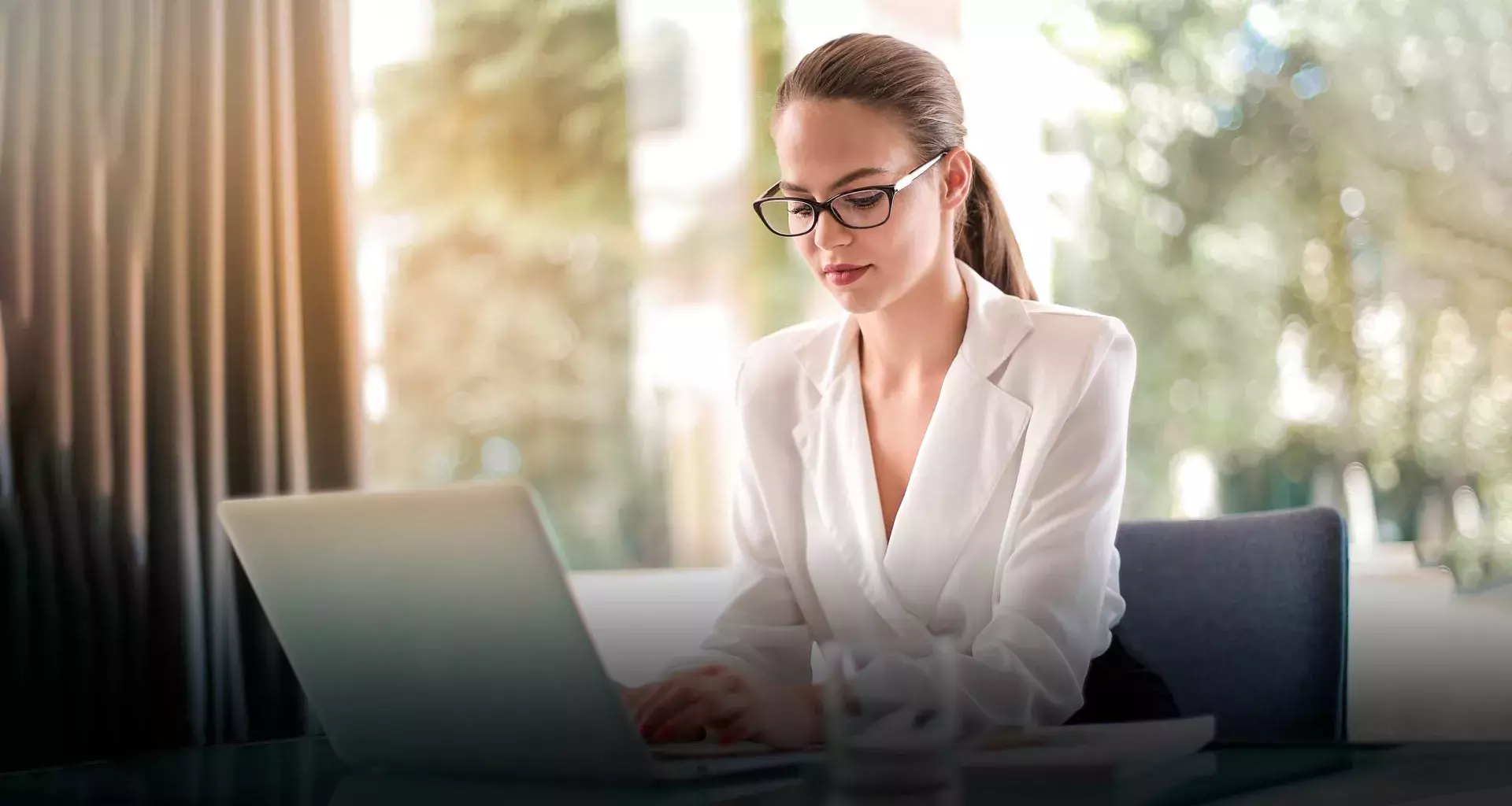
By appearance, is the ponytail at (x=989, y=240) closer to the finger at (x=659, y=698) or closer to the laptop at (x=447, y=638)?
the finger at (x=659, y=698)

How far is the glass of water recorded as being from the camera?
695 millimetres

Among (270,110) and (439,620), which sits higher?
(270,110)

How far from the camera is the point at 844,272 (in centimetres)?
145

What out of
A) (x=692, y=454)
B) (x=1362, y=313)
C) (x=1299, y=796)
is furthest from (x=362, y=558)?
(x=1362, y=313)

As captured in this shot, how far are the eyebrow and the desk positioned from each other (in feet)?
2.55

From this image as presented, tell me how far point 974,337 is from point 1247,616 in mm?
427

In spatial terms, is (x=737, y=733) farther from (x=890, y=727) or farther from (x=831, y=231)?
(x=831, y=231)

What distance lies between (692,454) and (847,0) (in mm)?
1059

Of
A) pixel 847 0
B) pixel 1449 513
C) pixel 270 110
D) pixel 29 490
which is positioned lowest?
pixel 1449 513

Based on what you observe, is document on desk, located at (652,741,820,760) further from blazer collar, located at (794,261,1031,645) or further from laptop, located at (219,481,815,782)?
blazer collar, located at (794,261,1031,645)

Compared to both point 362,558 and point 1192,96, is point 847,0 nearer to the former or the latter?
point 1192,96

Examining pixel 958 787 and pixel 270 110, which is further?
pixel 270 110

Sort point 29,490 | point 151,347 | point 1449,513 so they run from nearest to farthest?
point 29,490 < point 151,347 < point 1449,513

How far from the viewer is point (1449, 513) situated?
97.0 inches
